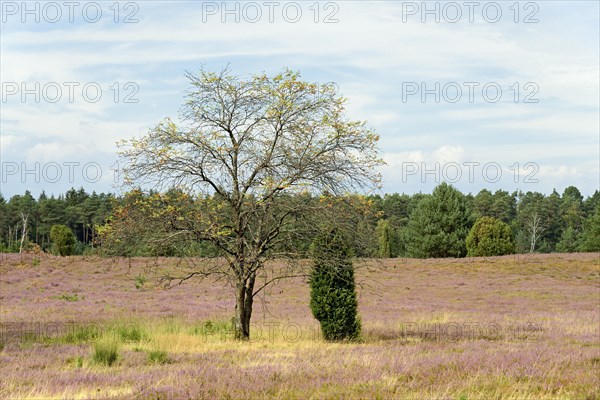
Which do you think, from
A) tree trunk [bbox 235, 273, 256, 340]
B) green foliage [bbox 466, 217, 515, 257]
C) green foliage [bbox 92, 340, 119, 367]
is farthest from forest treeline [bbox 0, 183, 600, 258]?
green foliage [bbox 92, 340, 119, 367]

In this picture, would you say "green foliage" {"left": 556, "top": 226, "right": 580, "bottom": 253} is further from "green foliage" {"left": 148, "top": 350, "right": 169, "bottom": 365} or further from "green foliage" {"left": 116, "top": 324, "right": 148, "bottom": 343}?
"green foliage" {"left": 148, "top": 350, "right": 169, "bottom": 365}

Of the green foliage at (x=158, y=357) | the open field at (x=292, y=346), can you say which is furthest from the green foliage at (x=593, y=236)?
the green foliage at (x=158, y=357)

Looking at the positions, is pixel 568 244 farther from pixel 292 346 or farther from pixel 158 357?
pixel 158 357

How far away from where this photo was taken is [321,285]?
18.0m

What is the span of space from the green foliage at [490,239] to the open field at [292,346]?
96.1 ft

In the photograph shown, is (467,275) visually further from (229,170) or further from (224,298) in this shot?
(229,170)

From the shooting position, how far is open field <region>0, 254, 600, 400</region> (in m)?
9.64

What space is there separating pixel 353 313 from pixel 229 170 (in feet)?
18.1

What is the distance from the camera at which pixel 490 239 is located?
69.1m

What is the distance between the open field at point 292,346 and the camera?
9.64 metres

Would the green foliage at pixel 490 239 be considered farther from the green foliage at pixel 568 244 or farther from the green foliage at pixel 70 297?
the green foliage at pixel 70 297

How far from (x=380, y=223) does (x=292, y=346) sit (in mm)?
65741

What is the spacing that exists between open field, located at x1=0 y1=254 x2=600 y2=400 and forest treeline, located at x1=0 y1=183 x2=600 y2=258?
1.26 meters

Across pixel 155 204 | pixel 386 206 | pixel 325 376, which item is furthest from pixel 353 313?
pixel 386 206
